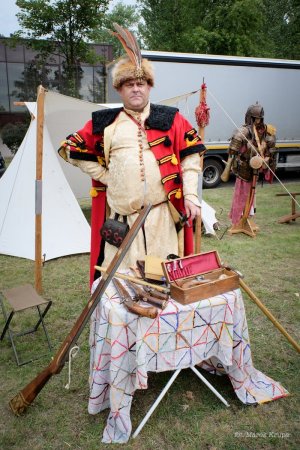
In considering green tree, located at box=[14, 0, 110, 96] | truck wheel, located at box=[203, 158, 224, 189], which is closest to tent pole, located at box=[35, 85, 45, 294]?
truck wheel, located at box=[203, 158, 224, 189]

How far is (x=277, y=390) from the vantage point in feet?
7.53

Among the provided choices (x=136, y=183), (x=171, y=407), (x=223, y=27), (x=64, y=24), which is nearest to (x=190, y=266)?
(x=136, y=183)

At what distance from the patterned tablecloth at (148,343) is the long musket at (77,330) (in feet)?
0.47

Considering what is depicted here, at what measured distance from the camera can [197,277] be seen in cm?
198

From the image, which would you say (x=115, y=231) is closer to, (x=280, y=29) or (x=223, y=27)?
(x=223, y=27)

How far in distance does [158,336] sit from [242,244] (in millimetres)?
3767

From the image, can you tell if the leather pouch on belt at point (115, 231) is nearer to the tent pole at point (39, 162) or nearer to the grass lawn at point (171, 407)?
the grass lawn at point (171, 407)

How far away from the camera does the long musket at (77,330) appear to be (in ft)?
5.20

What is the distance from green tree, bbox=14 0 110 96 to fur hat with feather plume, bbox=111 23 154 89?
39.0ft

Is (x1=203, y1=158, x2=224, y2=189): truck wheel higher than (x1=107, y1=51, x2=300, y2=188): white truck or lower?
lower

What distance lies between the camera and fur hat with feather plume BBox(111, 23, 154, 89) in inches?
83.5

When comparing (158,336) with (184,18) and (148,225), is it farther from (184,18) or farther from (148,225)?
(184,18)

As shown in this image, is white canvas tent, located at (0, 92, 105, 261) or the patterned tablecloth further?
white canvas tent, located at (0, 92, 105, 261)

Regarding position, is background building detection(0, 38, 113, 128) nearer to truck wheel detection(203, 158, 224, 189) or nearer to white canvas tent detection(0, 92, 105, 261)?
truck wheel detection(203, 158, 224, 189)
